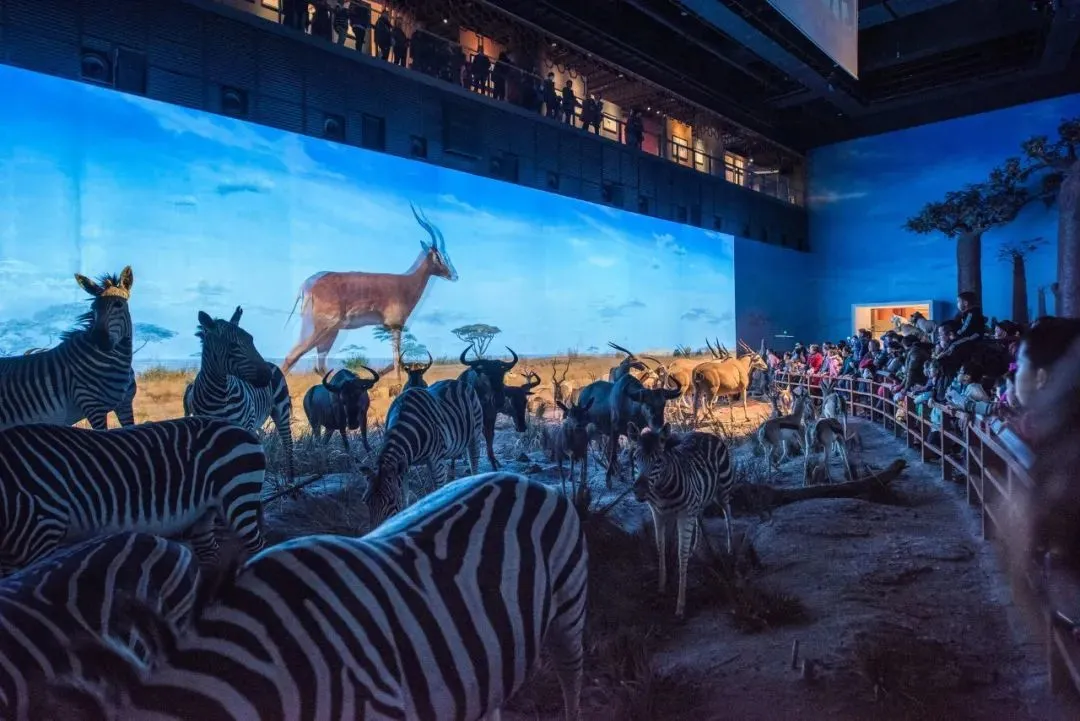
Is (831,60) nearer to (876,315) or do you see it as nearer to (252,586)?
(876,315)

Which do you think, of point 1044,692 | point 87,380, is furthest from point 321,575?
point 87,380

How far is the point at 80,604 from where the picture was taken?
1774 millimetres

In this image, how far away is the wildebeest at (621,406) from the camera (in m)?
7.52

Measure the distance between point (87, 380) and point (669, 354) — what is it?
471 inches

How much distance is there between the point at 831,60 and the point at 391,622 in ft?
46.5

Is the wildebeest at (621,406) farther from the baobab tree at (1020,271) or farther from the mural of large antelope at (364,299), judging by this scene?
the baobab tree at (1020,271)

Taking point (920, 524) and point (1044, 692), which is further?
point (920, 524)

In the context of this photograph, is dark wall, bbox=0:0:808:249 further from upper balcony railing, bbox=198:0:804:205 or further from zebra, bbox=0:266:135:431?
zebra, bbox=0:266:135:431

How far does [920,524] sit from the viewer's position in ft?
17.1

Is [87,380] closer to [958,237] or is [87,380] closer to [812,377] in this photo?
[812,377]

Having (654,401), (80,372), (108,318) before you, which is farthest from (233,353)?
(654,401)

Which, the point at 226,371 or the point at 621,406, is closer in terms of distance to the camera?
the point at 226,371

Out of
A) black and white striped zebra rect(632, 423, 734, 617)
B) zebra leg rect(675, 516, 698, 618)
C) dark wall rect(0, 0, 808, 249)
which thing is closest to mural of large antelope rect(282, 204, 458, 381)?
dark wall rect(0, 0, 808, 249)

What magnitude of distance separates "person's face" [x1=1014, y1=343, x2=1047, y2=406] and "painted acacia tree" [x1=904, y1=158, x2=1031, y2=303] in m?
16.1
